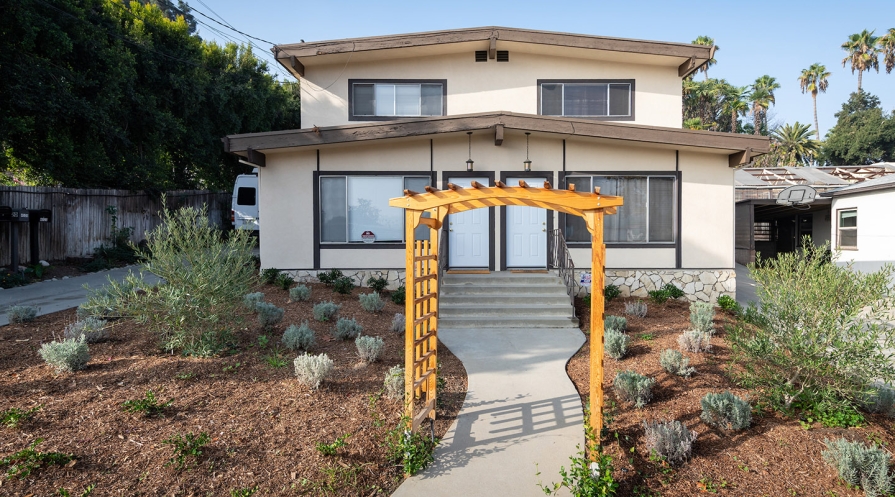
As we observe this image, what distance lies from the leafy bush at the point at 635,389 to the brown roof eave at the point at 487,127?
587 cm

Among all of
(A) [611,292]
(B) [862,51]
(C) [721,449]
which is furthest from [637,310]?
(B) [862,51]

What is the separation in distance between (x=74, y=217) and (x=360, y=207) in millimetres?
8712

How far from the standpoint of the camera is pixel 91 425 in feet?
13.2

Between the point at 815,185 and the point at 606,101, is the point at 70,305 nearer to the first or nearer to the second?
the point at 606,101

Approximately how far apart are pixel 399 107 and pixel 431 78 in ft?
3.15

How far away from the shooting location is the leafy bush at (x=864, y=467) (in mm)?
3352

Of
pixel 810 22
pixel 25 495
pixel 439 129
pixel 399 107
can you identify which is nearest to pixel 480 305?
pixel 439 129

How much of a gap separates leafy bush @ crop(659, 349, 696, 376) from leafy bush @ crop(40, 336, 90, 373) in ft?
19.8

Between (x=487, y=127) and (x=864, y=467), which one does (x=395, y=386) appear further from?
(x=487, y=127)

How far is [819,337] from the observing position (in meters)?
4.22

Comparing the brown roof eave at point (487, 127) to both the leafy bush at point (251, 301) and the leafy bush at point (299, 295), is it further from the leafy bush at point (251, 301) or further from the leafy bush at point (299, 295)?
the leafy bush at point (251, 301)

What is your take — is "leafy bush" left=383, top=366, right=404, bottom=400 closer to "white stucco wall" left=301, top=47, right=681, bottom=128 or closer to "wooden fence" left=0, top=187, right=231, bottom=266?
"white stucco wall" left=301, top=47, right=681, bottom=128

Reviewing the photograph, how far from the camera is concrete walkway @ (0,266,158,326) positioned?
8.48 metres

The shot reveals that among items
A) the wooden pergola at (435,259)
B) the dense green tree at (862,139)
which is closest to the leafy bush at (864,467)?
the wooden pergola at (435,259)
